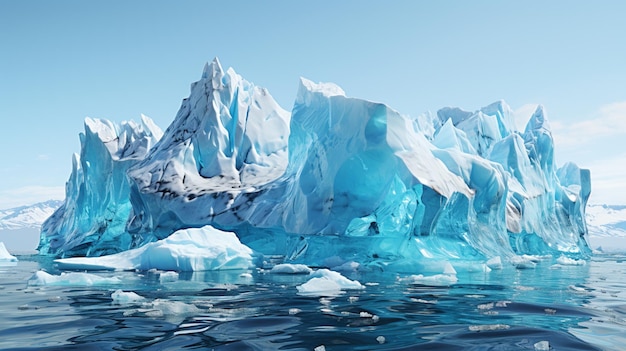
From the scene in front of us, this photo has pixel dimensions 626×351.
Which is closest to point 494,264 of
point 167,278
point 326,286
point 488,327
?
point 326,286

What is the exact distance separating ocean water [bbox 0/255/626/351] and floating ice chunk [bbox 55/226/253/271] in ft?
14.4

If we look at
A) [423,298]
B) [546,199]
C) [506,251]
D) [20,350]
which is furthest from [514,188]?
[20,350]

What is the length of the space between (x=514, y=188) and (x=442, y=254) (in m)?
8.20

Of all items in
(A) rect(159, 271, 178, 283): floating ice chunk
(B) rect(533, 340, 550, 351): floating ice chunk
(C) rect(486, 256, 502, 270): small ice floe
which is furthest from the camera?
(C) rect(486, 256, 502, 270): small ice floe

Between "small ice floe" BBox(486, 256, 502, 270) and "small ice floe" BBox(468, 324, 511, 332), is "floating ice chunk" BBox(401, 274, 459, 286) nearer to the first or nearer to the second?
"small ice floe" BBox(486, 256, 502, 270)

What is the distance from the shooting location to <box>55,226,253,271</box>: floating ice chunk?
12375 millimetres

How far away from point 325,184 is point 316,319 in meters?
A: 8.68

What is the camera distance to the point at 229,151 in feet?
72.4

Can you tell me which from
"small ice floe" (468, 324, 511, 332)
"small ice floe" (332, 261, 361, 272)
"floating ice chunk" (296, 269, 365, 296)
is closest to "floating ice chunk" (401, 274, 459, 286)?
"floating ice chunk" (296, 269, 365, 296)

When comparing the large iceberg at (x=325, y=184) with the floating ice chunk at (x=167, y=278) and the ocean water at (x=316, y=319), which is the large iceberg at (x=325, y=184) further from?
the ocean water at (x=316, y=319)

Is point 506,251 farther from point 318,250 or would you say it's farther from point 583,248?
point 583,248

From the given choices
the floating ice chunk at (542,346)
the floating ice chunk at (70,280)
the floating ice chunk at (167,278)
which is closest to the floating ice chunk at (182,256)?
the floating ice chunk at (167,278)

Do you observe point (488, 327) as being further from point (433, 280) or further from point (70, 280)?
point (70, 280)

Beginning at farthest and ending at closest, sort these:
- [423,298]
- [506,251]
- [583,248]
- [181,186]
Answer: [583,248] < [181,186] < [506,251] < [423,298]
